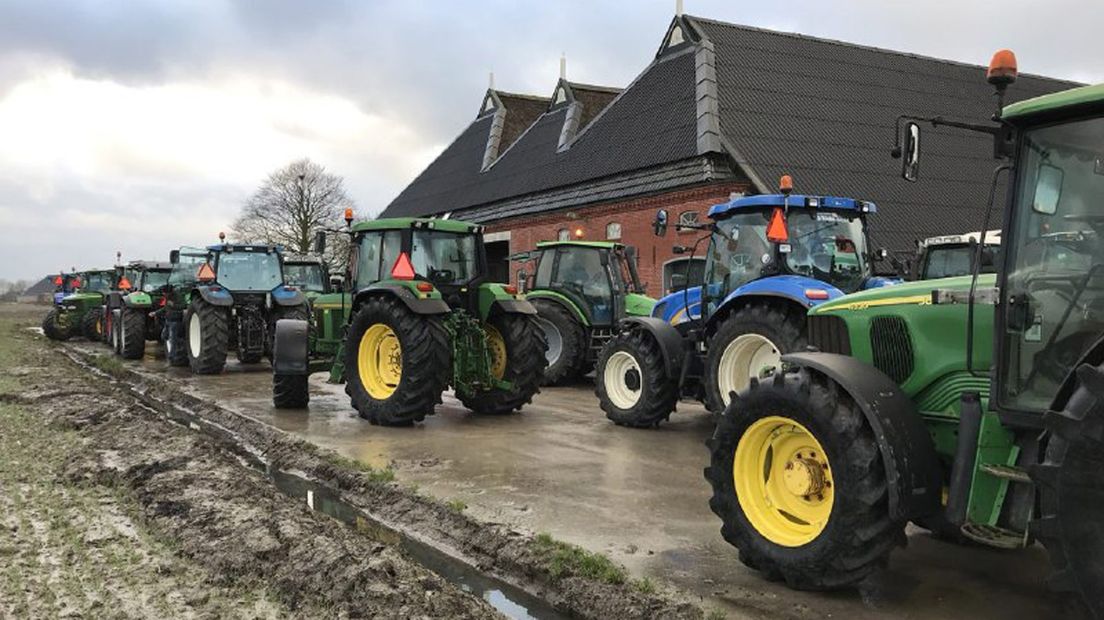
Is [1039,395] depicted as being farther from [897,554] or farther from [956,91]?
[956,91]

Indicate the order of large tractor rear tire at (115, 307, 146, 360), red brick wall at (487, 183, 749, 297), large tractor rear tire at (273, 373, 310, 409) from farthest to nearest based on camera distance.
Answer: red brick wall at (487, 183, 749, 297)
large tractor rear tire at (115, 307, 146, 360)
large tractor rear tire at (273, 373, 310, 409)

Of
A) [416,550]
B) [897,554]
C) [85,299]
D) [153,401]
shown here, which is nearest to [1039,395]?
[897,554]

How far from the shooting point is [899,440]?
3.74m

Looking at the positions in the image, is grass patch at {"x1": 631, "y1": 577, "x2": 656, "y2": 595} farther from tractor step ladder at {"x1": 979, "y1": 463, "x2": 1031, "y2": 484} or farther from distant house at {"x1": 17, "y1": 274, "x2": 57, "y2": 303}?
distant house at {"x1": 17, "y1": 274, "x2": 57, "y2": 303}

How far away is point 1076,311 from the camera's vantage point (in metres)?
3.37

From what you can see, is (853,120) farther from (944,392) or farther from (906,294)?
(944,392)

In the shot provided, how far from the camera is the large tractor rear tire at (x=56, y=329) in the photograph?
73.4ft

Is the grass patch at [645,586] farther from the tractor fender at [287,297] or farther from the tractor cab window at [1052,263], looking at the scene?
the tractor fender at [287,297]

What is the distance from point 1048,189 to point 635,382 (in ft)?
19.2

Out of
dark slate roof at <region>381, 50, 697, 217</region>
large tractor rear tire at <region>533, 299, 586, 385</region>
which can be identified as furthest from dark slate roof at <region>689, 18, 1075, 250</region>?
large tractor rear tire at <region>533, 299, 586, 385</region>

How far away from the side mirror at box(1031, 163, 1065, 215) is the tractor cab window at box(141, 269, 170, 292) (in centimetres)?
1914

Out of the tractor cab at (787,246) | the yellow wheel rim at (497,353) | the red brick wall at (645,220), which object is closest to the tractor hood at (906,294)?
the tractor cab at (787,246)

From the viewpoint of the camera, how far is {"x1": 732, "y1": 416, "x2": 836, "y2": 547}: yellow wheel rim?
4137 mm

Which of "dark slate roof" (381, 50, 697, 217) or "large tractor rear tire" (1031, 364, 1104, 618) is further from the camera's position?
"dark slate roof" (381, 50, 697, 217)
